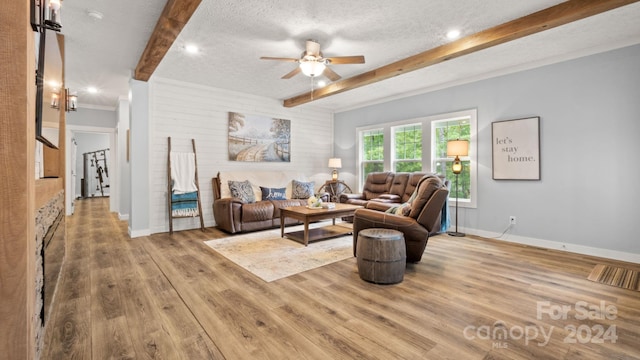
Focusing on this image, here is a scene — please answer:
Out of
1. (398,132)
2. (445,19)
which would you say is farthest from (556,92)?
(398,132)

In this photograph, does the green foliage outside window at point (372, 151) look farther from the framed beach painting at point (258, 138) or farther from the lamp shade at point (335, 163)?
the framed beach painting at point (258, 138)

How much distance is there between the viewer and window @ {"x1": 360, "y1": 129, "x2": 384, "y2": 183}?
643cm

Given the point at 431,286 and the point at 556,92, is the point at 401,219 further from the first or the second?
the point at 556,92

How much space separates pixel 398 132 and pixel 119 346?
547 centimetres

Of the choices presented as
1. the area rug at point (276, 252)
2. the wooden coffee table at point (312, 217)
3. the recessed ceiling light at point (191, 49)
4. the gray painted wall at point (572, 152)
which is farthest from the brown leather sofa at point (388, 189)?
the recessed ceiling light at point (191, 49)

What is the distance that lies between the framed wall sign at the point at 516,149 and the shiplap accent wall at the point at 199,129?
396 cm

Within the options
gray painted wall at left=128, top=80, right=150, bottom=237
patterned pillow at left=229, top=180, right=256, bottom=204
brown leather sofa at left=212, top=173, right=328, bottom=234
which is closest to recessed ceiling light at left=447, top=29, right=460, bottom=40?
brown leather sofa at left=212, top=173, right=328, bottom=234

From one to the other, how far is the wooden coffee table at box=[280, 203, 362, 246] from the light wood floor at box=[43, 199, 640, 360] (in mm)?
867

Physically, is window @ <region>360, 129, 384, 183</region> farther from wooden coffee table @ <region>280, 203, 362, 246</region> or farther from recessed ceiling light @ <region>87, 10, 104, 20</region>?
recessed ceiling light @ <region>87, 10, 104, 20</region>

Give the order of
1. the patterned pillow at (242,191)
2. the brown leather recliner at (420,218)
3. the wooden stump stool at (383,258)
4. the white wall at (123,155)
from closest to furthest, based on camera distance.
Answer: the wooden stump stool at (383,258)
the brown leather recliner at (420,218)
the patterned pillow at (242,191)
the white wall at (123,155)

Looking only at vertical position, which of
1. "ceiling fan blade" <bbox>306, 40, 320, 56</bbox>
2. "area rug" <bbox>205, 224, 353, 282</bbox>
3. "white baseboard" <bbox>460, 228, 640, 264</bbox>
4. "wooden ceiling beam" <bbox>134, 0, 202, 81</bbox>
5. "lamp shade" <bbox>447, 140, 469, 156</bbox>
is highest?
"ceiling fan blade" <bbox>306, 40, 320, 56</bbox>

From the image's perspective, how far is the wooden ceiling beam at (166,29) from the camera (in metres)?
2.50

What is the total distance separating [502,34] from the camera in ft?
10.1

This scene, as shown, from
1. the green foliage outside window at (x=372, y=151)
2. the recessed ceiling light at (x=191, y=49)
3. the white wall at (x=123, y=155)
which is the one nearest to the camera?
the recessed ceiling light at (x=191, y=49)
